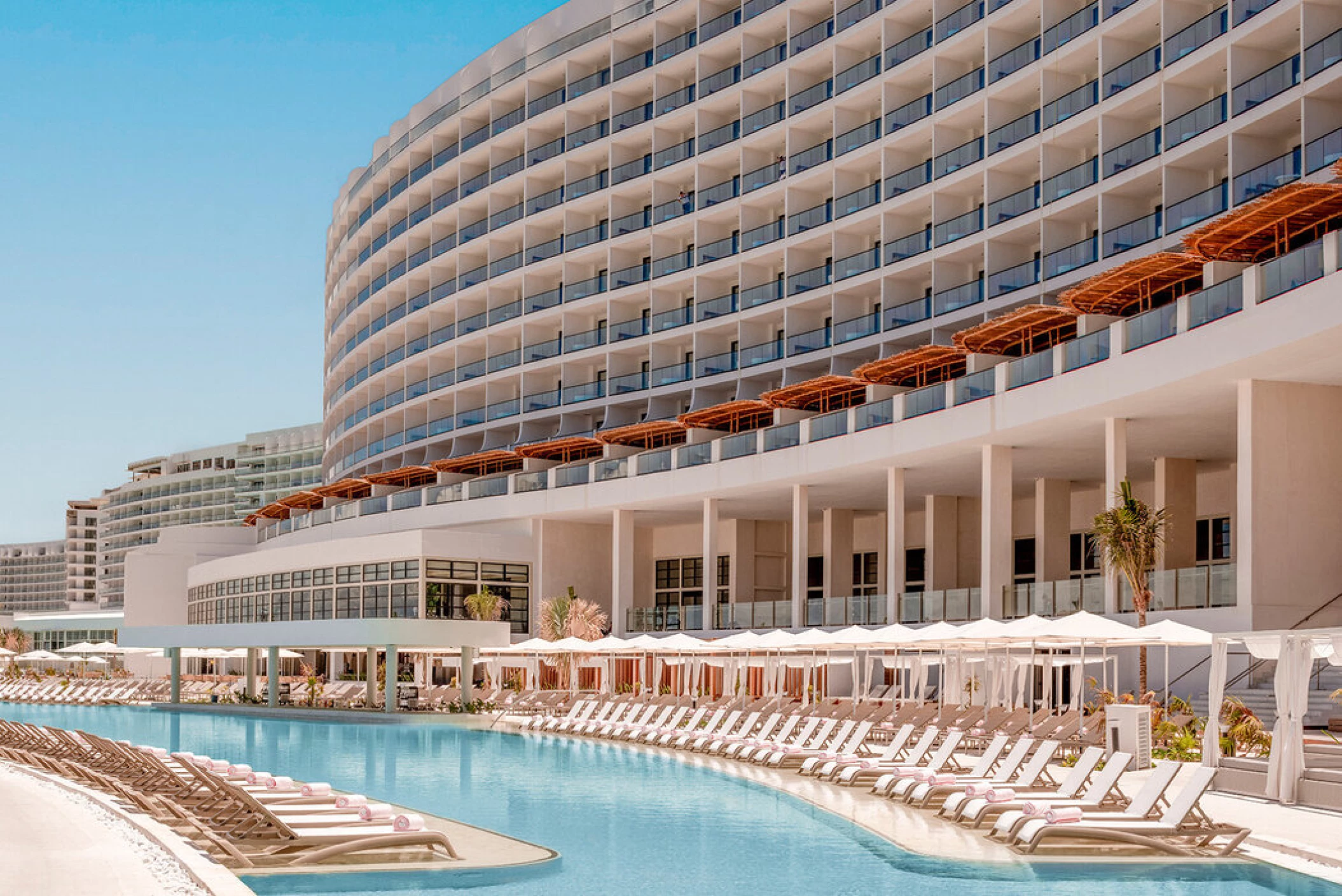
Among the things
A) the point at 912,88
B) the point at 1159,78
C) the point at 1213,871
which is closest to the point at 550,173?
the point at 912,88

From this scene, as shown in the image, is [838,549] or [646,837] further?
[838,549]

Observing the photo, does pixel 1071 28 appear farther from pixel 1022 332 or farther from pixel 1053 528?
pixel 1053 528

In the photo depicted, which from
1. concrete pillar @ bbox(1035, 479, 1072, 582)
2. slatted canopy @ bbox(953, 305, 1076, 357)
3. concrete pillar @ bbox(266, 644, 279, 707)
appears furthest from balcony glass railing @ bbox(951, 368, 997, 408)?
concrete pillar @ bbox(266, 644, 279, 707)

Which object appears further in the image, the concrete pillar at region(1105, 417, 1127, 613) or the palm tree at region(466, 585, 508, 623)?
the palm tree at region(466, 585, 508, 623)

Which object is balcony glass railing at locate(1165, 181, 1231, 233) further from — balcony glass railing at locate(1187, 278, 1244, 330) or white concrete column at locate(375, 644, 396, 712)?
white concrete column at locate(375, 644, 396, 712)

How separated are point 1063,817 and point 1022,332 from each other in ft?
76.7

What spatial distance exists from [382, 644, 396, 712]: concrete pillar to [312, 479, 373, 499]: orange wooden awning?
2170 centimetres

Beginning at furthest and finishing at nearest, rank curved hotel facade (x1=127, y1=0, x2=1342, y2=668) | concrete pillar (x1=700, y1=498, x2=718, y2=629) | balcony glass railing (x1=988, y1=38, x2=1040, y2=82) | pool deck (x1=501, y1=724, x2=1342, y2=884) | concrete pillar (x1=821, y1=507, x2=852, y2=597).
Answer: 1. concrete pillar (x1=821, y1=507, x2=852, y2=597)
2. concrete pillar (x1=700, y1=498, x2=718, y2=629)
3. balcony glass railing (x1=988, y1=38, x2=1040, y2=82)
4. curved hotel facade (x1=127, y1=0, x2=1342, y2=668)
5. pool deck (x1=501, y1=724, x2=1342, y2=884)

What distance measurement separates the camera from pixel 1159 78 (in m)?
38.9

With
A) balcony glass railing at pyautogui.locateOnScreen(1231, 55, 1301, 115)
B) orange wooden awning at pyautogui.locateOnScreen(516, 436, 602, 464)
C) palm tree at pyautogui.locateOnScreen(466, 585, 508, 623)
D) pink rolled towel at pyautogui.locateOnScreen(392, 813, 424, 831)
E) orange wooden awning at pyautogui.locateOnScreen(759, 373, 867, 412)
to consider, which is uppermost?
balcony glass railing at pyautogui.locateOnScreen(1231, 55, 1301, 115)

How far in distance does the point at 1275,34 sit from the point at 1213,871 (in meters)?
27.3

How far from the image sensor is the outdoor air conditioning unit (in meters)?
21.6

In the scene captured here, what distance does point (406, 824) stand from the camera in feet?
47.4

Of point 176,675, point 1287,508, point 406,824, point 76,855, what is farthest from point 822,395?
point 76,855
